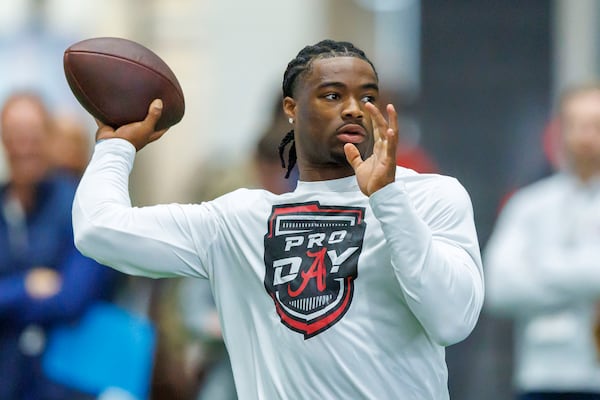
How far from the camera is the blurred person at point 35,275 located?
660 cm

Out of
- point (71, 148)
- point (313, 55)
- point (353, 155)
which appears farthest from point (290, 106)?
point (71, 148)

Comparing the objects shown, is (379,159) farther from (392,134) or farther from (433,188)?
(433,188)

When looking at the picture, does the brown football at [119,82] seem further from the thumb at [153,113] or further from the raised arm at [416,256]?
the raised arm at [416,256]

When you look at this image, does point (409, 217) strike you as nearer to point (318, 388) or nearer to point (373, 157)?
point (373, 157)

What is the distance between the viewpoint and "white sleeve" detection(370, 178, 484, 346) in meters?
3.90

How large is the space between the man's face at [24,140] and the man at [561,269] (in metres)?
2.00

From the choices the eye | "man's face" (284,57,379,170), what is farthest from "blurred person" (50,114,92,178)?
the eye

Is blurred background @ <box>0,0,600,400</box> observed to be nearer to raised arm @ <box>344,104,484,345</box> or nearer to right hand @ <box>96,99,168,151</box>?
right hand @ <box>96,99,168,151</box>

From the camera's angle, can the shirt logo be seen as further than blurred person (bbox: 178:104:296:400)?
No

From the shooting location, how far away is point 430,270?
3.91 meters

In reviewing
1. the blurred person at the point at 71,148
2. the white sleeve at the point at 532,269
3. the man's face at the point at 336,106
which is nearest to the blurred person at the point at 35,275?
the blurred person at the point at 71,148

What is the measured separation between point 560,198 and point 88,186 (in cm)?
302

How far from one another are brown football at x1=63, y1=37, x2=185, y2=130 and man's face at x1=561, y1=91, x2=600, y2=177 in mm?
2694

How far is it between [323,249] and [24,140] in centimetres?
299
